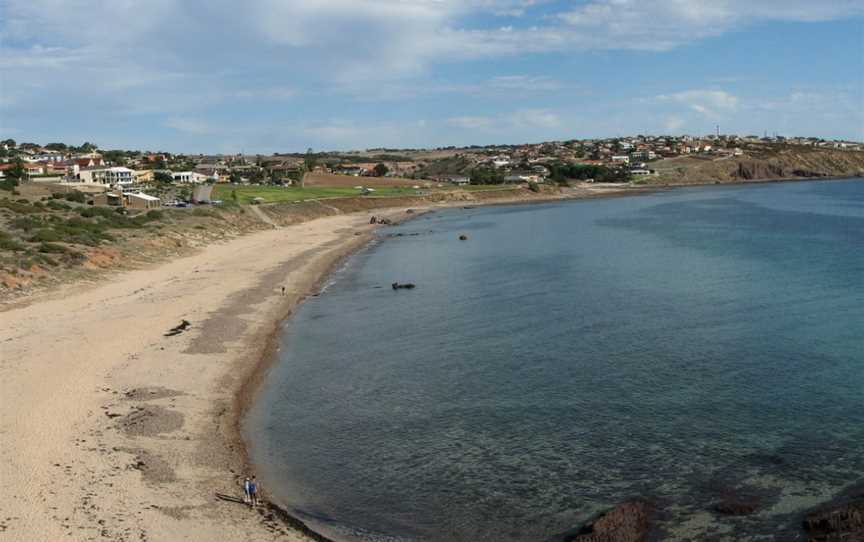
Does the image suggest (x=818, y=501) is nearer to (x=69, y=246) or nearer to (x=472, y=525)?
(x=472, y=525)

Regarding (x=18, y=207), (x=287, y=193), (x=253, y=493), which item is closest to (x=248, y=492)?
(x=253, y=493)

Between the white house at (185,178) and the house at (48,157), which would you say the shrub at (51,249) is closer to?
the white house at (185,178)

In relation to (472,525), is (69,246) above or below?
above

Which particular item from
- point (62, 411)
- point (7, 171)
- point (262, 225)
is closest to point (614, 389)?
point (62, 411)

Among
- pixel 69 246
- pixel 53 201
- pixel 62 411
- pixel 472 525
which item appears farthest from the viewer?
pixel 53 201

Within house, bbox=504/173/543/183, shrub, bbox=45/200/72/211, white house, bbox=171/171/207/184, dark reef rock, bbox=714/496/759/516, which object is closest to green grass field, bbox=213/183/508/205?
white house, bbox=171/171/207/184

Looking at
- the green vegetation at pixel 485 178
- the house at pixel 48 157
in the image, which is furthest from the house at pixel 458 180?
the house at pixel 48 157

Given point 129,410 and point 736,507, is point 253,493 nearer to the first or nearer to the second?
point 129,410
